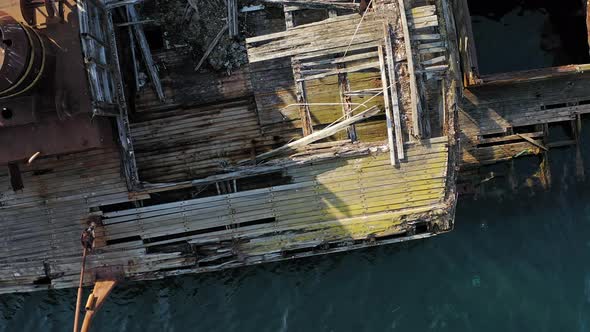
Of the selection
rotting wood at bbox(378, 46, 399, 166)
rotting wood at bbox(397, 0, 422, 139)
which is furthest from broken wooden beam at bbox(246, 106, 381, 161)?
rotting wood at bbox(397, 0, 422, 139)

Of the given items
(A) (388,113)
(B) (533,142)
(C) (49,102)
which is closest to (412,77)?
(A) (388,113)

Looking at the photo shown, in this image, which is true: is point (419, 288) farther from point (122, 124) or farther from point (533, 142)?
point (122, 124)

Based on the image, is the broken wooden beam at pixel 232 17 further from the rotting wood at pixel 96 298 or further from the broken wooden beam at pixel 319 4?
the rotting wood at pixel 96 298

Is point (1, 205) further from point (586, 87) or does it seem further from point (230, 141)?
point (586, 87)

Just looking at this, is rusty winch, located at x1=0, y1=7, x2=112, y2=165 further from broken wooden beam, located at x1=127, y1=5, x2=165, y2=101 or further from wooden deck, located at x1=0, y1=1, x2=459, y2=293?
broken wooden beam, located at x1=127, y1=5, x2=165, y2=101

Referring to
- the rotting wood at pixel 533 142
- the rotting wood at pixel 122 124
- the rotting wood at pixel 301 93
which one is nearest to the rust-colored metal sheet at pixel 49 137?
the rotting wood at pixel 122 124

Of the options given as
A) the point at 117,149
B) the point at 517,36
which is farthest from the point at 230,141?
the point at 517,36
